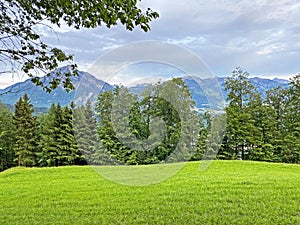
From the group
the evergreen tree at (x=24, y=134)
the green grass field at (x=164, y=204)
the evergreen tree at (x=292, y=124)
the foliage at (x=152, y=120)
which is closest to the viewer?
the green grass field at (x=164, y=204)

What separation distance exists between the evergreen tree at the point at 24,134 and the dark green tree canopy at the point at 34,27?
30.5 metres

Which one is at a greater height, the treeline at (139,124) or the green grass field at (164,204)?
the treeline at (139,124)

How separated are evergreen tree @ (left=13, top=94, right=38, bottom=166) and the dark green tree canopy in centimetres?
3050

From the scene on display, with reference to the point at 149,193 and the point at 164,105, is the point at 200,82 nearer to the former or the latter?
the point at 164,105

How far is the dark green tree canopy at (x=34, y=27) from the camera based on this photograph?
462 cm

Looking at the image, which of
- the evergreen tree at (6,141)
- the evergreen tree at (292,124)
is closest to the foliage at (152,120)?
the evergreen tree at (292,124)

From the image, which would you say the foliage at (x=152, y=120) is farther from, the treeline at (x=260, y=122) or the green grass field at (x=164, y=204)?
the treeline at (x=260, y=122)

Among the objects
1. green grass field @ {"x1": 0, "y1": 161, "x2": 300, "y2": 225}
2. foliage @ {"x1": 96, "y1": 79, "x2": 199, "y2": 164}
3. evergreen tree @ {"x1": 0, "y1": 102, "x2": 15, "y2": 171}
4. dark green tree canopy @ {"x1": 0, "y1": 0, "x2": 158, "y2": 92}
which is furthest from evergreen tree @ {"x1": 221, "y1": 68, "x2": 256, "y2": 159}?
dark green tree canopy @ {"x1": 0, "y1": 0, "x2": 158, "y2": 92}

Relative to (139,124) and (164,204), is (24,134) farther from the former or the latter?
(164,204)

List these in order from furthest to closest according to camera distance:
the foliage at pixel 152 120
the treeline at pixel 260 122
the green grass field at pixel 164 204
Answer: the treeline at pixel 260 122
the foliage at pixel 152 120
the green grass field at pixel 164 204

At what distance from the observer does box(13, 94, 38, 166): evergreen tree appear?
109 feet

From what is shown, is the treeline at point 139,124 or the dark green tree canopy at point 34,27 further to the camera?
the treeline at point 139,124

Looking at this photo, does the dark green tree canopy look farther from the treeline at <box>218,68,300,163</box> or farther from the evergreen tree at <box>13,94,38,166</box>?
the evergreen tree at <box>13,94,38,166</box>

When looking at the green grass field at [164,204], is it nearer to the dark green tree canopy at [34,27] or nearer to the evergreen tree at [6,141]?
the dark green tree canopy at [34,27]
